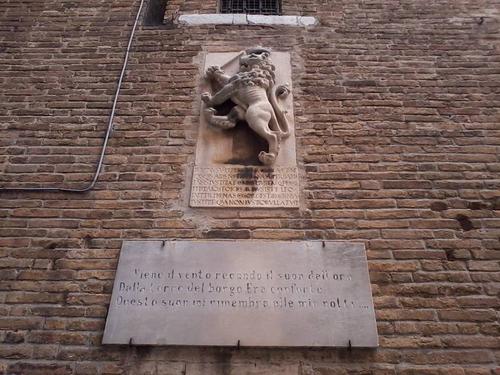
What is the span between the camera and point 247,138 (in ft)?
13.1

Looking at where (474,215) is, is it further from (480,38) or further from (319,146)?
(480,38)

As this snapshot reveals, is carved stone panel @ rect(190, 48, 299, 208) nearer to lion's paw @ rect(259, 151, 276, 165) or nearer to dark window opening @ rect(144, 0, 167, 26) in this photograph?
lion's paw @ rect(259, 151, 276, 165)

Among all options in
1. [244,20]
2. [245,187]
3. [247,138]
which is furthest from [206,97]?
[244,20]

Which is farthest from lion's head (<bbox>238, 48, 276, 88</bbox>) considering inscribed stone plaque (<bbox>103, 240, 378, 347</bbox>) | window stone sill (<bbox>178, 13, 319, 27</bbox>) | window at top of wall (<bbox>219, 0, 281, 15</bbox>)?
inscribed stone plaque (<bbox>103, 240, 378, 347</bbox>)

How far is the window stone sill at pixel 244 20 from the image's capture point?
195 inches

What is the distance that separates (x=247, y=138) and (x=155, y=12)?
2434mm

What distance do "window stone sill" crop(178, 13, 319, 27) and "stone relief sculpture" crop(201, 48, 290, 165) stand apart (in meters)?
0.81

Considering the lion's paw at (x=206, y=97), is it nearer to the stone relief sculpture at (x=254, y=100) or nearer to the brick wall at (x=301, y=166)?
the stone relief sculpture at (x=254, y=100)

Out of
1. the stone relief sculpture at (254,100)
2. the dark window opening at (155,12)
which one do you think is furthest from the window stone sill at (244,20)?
the stone relief sculpture at (254,100)

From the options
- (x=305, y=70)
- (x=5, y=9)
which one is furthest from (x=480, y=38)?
(x=5, y=9)

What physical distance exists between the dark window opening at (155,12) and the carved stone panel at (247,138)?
1.23 m

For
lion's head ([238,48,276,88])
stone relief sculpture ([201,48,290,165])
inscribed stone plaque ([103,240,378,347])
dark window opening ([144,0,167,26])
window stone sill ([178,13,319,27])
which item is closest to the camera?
inscribed stone plaque ([103,240,378,347])

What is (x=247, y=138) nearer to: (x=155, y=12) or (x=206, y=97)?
(x=206, y=97)

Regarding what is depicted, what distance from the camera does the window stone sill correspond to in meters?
4.95
